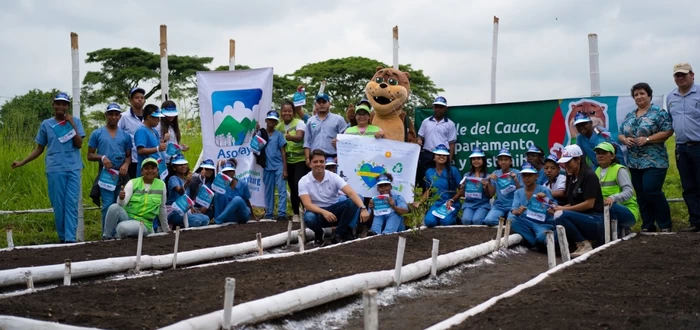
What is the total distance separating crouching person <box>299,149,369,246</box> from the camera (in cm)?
1058

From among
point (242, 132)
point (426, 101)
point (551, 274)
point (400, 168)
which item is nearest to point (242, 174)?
point (242, 132)

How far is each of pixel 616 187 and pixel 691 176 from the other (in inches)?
42.0

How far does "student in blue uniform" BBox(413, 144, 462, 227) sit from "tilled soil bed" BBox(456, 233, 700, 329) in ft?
10.5

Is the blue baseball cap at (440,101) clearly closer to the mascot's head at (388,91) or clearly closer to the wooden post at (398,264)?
the mascot's head at (388,91)

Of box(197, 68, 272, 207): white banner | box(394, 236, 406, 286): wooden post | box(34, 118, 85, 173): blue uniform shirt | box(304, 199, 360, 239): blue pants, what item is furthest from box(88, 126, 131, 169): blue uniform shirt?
box(394, 236, 406, 286): wooden post

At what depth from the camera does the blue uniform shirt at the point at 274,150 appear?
42.1 ft

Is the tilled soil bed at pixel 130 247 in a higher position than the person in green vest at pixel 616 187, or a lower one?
lower

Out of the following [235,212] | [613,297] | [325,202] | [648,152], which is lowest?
[613,297]

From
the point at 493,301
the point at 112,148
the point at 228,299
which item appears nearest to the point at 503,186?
the point at 112,148

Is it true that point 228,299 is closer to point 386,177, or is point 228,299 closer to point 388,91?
point 386,177

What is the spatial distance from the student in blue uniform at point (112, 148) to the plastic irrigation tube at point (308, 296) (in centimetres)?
454

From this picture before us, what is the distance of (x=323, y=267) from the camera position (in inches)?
317

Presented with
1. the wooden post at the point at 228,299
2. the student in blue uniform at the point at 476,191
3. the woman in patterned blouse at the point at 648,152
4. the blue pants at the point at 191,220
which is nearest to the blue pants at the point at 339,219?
the student in blue uniform at the point at 476,191

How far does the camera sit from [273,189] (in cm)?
1303
